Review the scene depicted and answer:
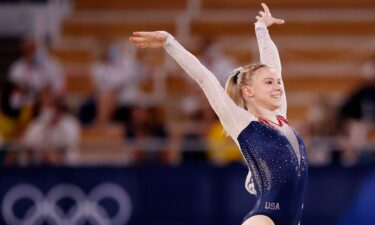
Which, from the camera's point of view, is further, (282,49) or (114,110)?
(282,49)

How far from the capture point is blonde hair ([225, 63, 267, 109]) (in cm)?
643

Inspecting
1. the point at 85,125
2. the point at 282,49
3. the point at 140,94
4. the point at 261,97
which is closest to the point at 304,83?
the point at 282,49

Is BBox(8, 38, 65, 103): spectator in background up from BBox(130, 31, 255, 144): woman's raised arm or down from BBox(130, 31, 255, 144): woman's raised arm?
down

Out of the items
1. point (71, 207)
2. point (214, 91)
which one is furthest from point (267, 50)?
point (71, 207)

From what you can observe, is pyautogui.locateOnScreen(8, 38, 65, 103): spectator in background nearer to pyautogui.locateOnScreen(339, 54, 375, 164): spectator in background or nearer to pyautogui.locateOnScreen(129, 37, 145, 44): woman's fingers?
pyautogui.locateOnScreen(339, 54, 375, 164): spectator in background

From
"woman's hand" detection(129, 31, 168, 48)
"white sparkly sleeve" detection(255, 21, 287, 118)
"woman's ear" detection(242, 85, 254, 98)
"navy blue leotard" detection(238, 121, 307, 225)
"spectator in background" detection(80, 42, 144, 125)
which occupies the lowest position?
"spectator in background" detection(80, 42, 144, 125)

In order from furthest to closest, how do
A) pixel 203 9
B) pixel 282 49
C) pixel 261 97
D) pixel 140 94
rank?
1. pixel 203 9
2. pixel 282 49
3. pixel 140 94
4. pixel 261 97

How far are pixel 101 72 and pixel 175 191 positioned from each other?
2.12m

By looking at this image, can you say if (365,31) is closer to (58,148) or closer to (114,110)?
(114,110)

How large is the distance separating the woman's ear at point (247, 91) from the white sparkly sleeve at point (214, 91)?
0.12 metres

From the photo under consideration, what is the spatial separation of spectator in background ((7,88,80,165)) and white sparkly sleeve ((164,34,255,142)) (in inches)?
192

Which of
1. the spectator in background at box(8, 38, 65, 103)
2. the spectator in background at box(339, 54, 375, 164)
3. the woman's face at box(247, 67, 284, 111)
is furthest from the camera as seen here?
the spectator in background at box(8, 38, 65, 103)

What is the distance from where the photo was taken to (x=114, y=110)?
39.1 feet

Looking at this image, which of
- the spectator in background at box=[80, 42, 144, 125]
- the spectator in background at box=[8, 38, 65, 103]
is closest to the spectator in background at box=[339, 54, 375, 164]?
the spectator in background at box=[80, 42, 144, 125]
